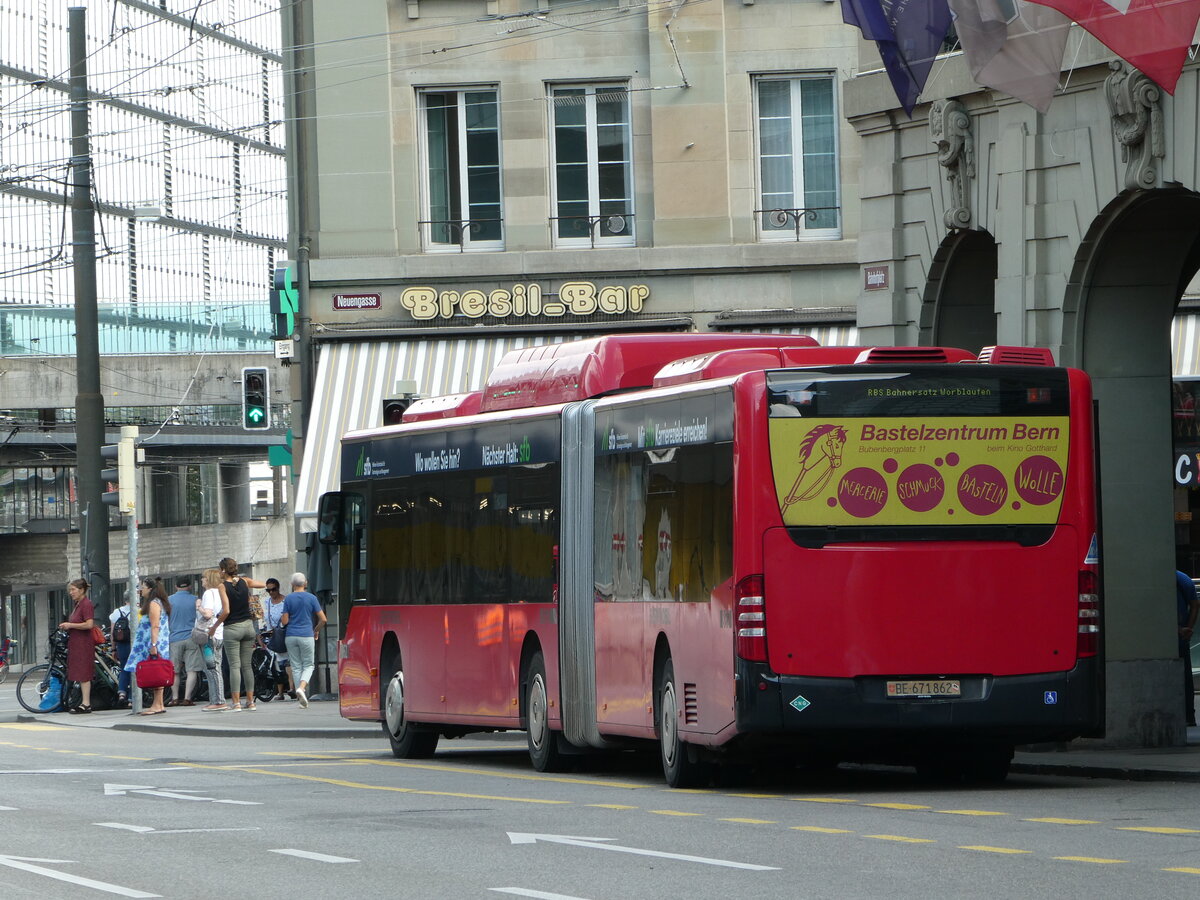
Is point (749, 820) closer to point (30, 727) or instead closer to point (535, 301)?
Answer: point (30, 727)

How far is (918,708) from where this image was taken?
1443 cm

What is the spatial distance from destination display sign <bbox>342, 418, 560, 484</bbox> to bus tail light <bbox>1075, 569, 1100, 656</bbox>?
14.6 feet

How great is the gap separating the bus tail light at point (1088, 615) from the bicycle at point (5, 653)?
135ft

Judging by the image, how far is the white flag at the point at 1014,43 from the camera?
56.2ft

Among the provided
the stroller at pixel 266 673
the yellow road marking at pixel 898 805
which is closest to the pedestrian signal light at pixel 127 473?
the stroller at pixel 266 673

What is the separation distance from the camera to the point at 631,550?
16.3 meters

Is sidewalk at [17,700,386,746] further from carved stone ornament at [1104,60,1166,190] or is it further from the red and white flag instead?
the red and white flag

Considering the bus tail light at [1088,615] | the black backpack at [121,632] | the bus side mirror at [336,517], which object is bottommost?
the black backpack at [121,632]

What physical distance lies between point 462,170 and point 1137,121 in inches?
631

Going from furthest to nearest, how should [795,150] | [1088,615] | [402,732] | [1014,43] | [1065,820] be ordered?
[795,150] → [402,732] → [1014,43] → [1088,615] → [1065,820]

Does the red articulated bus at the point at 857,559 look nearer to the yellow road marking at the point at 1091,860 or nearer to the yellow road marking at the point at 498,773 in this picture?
the yellow road marking at the point at 498,773

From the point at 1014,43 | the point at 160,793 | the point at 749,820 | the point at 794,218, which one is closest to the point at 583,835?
the point at 749,820

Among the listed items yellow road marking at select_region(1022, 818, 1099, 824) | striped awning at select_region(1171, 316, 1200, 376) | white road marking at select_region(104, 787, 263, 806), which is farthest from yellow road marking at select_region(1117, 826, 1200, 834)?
striped awning at select_region(1171, 316, 1200, 376)

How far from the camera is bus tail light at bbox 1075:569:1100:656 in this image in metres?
14.8
